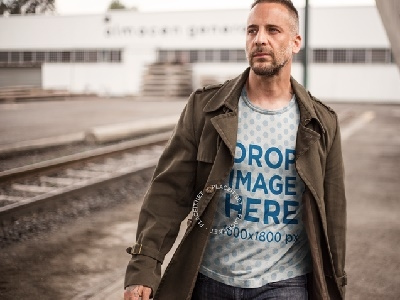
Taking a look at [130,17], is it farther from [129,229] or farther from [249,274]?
[249,274]

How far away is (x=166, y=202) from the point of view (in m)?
2.30

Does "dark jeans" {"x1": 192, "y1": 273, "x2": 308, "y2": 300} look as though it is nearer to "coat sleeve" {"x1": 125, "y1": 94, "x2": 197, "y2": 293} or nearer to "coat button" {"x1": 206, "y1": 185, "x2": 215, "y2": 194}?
"coat sleeve" {"x1": 125, "y1": 94, "x2": 197, "y2": 293}

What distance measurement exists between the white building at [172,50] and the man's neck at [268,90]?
126 ft

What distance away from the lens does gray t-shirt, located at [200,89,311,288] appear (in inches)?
87.0

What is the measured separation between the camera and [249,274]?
2.21 metres

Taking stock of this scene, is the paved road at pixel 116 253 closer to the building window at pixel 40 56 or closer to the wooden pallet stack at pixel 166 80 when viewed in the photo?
the wooden pallet stack at pixel 166 80

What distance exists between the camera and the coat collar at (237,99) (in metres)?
2.27

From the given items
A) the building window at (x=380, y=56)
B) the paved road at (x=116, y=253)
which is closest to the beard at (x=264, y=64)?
the paved road at (x=116, y=253)

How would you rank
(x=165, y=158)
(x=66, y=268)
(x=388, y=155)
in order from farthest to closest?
1. (x=388, y=155)
2. (x=66, y=268)
3. (x=165, y=158)

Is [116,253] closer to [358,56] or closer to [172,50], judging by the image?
[358,56]

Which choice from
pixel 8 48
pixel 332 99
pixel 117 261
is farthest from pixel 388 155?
pixel 8 48

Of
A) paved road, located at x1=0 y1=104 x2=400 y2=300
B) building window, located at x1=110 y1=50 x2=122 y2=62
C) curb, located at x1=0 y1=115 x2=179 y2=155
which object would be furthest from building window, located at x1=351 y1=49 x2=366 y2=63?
paved road, located at x1=0 y1=104 x2=400 y2=300

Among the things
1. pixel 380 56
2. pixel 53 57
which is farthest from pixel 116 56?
pixel 380 56

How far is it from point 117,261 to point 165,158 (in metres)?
3.96
